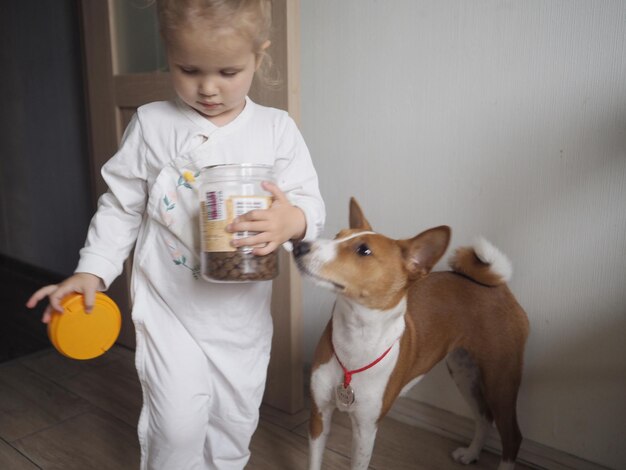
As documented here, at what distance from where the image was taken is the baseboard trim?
1316mm

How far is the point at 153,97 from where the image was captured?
160 centimetres

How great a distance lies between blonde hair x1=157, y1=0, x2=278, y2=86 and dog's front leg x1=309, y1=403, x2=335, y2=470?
2.46 feet

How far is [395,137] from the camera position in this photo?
1425 millimetres

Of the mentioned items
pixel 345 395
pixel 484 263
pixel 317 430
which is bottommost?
pixel 317 430

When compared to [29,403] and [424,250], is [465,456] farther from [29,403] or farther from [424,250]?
[29,403]

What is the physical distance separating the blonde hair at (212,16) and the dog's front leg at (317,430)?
0.75m

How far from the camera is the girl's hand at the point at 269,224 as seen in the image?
0.76m

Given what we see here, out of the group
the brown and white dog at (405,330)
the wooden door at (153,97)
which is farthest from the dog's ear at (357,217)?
the wooden door at (153,97)

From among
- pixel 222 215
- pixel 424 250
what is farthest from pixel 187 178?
pixel 424 250

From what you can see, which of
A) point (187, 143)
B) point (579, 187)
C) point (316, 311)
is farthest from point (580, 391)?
point (187, 143)

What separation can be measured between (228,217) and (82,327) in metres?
0.32

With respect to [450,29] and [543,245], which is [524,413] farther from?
[450,29]

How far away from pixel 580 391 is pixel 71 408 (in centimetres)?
143

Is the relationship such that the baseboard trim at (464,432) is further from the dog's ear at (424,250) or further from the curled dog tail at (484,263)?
the dog's ear at (424,250)
